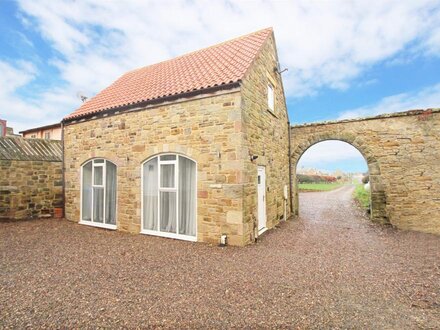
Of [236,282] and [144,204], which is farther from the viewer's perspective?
[144,204]

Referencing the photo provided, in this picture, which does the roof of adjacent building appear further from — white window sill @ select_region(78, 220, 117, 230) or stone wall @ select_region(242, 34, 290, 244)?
white window sill @ select_region(78, 220, 117, 230)

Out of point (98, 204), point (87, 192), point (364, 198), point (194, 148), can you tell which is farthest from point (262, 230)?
point (364, 198)

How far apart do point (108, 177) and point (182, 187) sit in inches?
144

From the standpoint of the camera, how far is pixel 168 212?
7672 mm

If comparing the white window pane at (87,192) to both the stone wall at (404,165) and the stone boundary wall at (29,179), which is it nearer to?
the stone boundary wall at (29,179)

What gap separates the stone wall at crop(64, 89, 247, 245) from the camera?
21.6ft

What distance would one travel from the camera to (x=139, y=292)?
4.05m

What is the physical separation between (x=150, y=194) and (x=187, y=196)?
1.55 m

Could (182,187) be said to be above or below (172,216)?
above

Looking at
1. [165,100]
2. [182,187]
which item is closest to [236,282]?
[182,187]

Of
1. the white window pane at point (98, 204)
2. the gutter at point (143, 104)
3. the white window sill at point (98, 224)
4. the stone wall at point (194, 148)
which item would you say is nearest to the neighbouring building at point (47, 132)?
the gutter at point (143, 104)

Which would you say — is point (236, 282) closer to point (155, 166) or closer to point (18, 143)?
point (155, 166)

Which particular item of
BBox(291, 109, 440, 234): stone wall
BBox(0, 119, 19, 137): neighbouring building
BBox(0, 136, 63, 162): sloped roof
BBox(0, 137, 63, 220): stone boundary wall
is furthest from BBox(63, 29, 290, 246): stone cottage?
BBox(0, 119, 19, 137): neighbouring building

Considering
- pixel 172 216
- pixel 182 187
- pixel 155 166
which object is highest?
pixel 155 166
